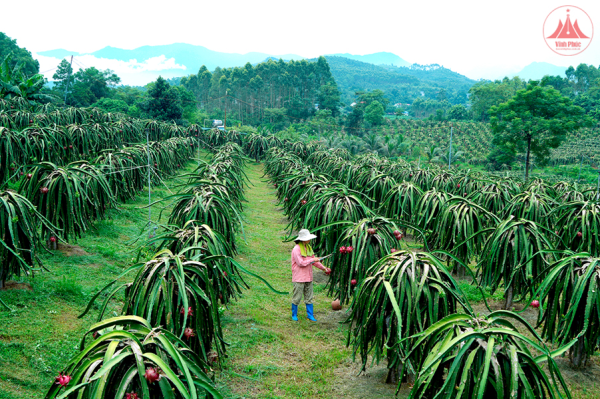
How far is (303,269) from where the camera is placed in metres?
6.22

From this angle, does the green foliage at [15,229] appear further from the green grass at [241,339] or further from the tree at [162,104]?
the tree at [162,104]

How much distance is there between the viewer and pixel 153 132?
22797 mm

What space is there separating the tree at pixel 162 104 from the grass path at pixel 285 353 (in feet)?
91.8

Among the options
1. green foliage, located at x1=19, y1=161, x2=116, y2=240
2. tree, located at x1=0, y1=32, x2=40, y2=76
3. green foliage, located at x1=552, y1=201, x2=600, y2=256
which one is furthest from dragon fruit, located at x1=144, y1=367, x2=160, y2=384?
tree, located at x1=0, y1=32, x2=40, y2=76

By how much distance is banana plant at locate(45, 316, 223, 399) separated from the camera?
7.51ft

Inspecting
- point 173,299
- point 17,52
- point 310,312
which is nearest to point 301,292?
point 310,312

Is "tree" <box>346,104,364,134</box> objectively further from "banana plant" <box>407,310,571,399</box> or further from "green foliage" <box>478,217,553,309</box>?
"banana plant" <box>407,310,571,399</box>

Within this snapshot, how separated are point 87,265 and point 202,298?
13.3 ft

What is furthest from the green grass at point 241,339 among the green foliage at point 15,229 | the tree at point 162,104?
the tree at point 162,104

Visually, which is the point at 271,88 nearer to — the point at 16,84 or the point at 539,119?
the point at 539,119

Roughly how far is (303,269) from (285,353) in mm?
1268

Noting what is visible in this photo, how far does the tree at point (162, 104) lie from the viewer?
3347cm

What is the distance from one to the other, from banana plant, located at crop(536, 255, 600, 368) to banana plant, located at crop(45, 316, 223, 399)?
395 cm

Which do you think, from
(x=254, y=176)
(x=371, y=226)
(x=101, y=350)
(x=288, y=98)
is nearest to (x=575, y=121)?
(x=254, y=176)
